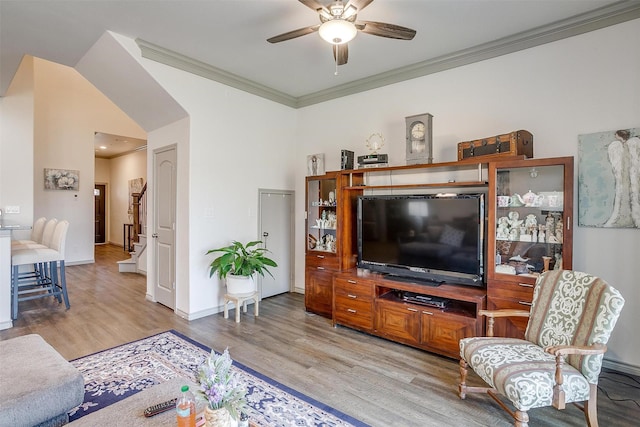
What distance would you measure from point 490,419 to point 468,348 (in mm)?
449

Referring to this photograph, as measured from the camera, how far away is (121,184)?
1073 centimetres

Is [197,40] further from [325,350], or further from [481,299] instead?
[481,299]

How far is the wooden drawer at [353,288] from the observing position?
11.8ft

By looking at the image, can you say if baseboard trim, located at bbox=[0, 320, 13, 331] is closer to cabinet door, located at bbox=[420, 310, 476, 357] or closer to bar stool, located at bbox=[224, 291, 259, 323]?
bar stool, located at bbox=[224, 291, 259, 323]

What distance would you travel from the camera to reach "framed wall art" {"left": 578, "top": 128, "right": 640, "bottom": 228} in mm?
2734

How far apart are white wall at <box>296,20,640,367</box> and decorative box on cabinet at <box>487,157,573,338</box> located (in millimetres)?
380

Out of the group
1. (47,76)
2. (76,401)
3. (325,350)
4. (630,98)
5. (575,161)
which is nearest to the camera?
(76,401)

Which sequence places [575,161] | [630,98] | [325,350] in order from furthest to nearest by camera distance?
[325,350]
[575,161]
[630,98]

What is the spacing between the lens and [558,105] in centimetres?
309

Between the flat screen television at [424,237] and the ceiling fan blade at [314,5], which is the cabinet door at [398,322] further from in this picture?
the ceiling fan blade at [314,5]

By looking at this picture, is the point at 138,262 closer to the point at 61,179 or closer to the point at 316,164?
the point at 61,179

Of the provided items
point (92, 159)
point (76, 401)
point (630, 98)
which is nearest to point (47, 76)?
point (92, 159)

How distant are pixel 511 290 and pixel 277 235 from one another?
3299 mm

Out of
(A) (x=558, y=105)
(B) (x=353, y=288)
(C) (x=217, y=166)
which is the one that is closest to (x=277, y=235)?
(C) (x=217, y=166)
